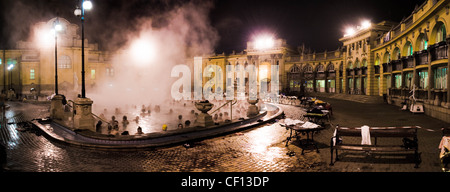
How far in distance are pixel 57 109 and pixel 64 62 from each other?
41291mm

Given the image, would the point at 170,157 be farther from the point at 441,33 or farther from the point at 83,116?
the point at 441,33

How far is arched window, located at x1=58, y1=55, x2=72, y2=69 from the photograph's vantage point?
1871 inches

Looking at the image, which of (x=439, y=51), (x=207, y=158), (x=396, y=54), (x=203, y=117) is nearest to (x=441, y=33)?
(x=439, y=51)

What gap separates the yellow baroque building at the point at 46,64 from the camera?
4609 centimetres

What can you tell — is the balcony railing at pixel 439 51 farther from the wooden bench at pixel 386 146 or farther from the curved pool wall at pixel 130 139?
the curved pool wall at pixel 130 139

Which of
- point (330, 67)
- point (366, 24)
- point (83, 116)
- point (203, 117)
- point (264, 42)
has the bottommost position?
point (203, 117)

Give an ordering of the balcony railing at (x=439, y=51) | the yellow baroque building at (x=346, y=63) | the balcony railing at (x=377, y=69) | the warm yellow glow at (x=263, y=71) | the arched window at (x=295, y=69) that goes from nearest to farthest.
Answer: the balcony railing at (x=439, y=51) → the yellow baroque building at (x=346, y=63) → the balcony railing at (x=377, y=69) → the arched window at (x=295, y=69) → the warm yellow glow at (x=263, y=71)

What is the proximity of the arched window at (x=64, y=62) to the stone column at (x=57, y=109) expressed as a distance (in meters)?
40.3

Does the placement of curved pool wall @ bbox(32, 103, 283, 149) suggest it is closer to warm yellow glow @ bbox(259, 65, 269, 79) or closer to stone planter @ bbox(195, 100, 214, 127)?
stone planter @ bbox(195, 100, 214, 127)

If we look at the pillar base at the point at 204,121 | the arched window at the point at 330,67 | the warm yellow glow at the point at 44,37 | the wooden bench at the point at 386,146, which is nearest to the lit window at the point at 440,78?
the wooden bench at the point at 386,146

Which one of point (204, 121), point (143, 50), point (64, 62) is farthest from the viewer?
point (64, 62)

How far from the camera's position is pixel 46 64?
4659 cm

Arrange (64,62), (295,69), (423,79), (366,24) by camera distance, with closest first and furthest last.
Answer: (423,79), (366,24), (295,69), (64,62)

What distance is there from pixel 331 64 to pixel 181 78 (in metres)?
23.1
